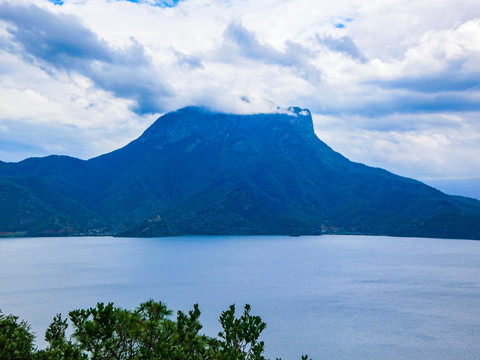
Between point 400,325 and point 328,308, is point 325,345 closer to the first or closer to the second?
point 400,325

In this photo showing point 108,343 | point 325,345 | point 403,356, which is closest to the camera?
point 108,343

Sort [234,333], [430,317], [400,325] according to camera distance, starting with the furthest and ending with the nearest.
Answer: [430,317] < [400,325] < [234,333]

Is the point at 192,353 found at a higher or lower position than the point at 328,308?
higher

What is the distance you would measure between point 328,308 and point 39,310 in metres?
107

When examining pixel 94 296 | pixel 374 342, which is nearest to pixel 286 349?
pixel 374 342

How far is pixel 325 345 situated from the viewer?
118 m

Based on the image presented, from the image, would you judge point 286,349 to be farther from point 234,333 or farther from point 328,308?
point 234,333

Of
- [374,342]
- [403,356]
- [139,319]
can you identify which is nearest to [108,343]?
[139,319]

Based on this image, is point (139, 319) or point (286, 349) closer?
point (139, 319)

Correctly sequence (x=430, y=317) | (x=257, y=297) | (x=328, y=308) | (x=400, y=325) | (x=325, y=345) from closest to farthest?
(x=325, y=345) < (x=400, y=325) < (x=430, y=317) < (x=328, y=308) < (x=257, y=297)

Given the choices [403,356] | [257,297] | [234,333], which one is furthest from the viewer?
[257,297]

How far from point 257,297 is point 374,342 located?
245ft

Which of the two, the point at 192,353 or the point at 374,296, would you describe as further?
the point at 374,296

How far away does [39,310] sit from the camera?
159m
